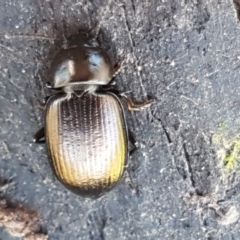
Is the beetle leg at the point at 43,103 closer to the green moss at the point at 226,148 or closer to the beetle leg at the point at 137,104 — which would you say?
the beetle leg at the point at 137,104

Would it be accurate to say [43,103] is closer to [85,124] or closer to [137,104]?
[85,124]

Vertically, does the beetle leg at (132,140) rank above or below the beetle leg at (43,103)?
below

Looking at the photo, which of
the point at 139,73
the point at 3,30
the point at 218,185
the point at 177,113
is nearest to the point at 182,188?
the point at 218,185

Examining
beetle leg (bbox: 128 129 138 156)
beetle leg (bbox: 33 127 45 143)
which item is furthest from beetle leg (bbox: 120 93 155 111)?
beetle leg (bbox: 33 127 45 143)

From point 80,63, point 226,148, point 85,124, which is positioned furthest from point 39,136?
point 226,148

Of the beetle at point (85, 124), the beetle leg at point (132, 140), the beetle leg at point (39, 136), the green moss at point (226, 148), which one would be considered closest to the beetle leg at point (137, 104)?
the beetle at point (85, 124)

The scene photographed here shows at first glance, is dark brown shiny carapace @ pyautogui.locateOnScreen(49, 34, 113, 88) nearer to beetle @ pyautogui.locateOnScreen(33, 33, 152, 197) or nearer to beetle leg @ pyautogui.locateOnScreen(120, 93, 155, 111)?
beetle @ pyautogui.locateOnScreen(33, 33, 152, 197)

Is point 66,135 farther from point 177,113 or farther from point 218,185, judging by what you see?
point 218,185
